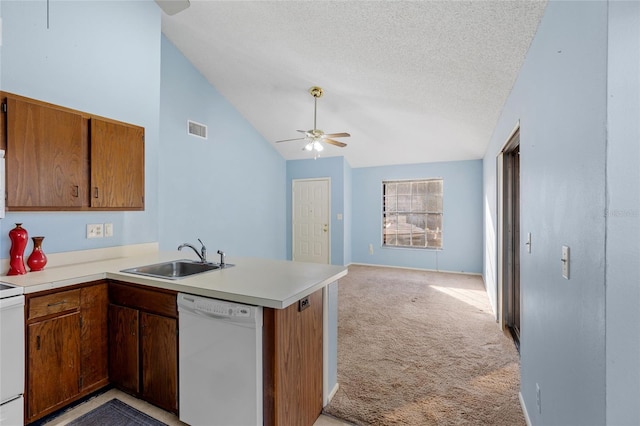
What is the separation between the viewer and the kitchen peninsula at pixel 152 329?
58.3 inches

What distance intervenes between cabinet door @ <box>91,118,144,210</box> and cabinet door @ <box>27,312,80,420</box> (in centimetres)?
90

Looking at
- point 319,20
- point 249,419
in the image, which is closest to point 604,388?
point 249,419

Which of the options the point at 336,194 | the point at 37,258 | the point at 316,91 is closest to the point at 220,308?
the point at 37,258

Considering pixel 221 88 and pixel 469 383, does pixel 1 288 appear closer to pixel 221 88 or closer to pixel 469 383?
pixel 469 383

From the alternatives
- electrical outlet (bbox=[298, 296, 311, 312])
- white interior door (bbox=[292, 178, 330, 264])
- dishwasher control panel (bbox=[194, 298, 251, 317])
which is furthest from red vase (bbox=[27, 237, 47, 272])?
white interior door (bbox=[292, 178, 330, 264])

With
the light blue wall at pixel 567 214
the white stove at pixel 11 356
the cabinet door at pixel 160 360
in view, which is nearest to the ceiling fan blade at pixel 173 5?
the white stove at pixel 11 356

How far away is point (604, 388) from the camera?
0.86 metres

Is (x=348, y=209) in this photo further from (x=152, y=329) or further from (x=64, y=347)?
(x=64, y=347)

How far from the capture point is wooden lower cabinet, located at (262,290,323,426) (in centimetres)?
145

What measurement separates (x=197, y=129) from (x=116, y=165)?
2.00 metres

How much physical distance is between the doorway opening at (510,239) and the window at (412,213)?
282 centimetres

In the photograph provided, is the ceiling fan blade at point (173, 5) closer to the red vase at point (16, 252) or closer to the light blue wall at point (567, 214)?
the red vase at point (16, 252)

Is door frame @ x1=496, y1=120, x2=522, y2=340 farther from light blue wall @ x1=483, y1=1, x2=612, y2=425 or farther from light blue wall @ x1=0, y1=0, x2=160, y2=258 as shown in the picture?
light blue wall @ x1=0, y1=0, x2=160, y2=258

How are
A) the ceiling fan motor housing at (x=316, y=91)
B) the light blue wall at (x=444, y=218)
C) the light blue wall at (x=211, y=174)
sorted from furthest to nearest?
1. the light blue wall at (x=444, y=218)
2. the ceiling fan motor housing at (x=316, y=91)
3. the light blue wall at (x=211, y=174)
